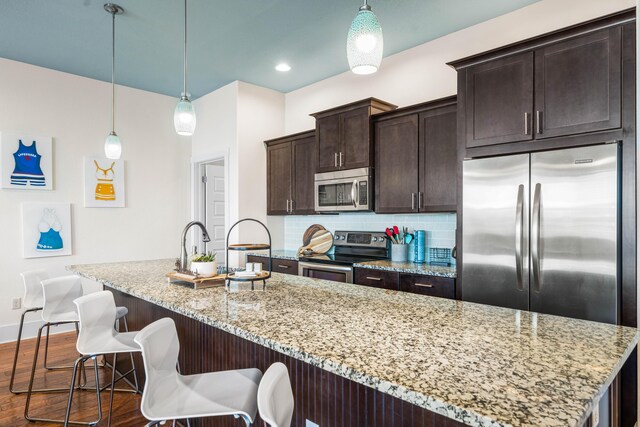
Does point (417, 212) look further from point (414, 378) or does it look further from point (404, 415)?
point (414, 378)

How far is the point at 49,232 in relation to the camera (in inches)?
164

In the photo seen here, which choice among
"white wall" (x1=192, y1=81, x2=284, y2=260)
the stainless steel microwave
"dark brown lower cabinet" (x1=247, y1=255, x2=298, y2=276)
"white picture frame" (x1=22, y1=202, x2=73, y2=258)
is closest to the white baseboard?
"white picture frame" (x1=22, y1=202, x2=73, y2=258)

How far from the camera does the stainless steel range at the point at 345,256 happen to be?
3.58m

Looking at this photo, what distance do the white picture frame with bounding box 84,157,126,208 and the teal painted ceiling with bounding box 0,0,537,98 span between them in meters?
1.02

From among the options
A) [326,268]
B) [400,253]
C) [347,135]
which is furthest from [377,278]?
[347,135]

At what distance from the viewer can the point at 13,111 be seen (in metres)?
3.96

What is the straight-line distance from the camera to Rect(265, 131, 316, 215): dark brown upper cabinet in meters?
4.35

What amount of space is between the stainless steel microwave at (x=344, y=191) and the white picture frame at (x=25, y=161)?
9.70 feet

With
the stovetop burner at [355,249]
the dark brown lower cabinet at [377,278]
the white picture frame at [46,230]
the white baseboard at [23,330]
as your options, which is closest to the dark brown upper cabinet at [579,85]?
the dark brown lower cabinet at [377,278]

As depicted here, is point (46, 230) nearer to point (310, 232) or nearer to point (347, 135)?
point (310, 232)

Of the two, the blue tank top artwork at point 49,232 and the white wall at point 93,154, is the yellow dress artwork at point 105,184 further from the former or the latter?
the blue tank top artwork at point 49,232

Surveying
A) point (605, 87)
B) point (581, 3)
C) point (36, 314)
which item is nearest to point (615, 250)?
point (605, 87)

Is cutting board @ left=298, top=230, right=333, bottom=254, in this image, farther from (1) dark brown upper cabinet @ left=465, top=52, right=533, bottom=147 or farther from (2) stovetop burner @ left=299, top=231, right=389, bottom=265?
(1) dark brown upper cabinet @ left=465, top=52, right=533, bottom=147

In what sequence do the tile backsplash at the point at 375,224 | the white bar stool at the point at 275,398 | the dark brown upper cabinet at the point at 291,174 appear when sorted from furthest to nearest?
the dark brown upper cabinet at the point at 291,174, the tile backsplash at the point at 375,224, the white bar stool at the point at 275,398
